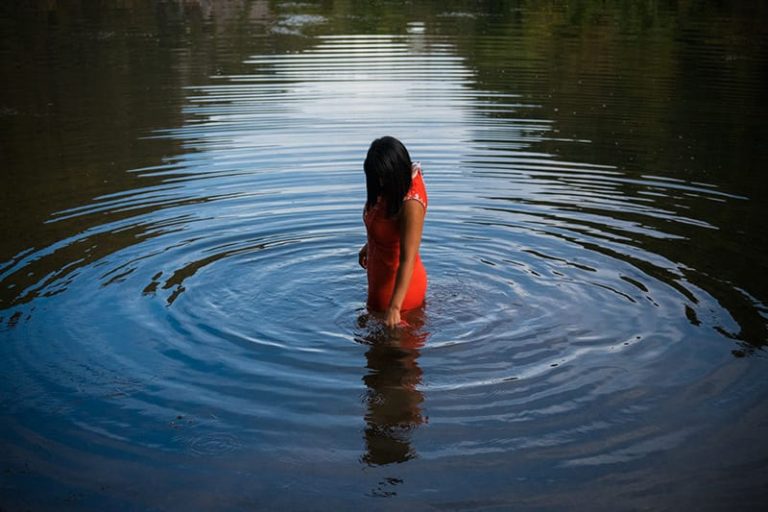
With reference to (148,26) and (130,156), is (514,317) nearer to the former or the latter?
(130,156)

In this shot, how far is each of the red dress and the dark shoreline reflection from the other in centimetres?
16

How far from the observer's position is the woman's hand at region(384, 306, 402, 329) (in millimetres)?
6523

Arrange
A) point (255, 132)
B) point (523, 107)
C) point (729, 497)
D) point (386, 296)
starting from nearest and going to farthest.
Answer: point (729, 497), point (386, 296), point (255, 132), point (523, 107)

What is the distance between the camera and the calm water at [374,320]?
16.2 feet

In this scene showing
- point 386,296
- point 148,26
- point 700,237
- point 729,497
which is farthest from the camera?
point 148,26

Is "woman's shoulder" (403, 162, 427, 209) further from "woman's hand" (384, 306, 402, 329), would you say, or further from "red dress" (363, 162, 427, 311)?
"woman's hand" (384, 306, 402, 329)

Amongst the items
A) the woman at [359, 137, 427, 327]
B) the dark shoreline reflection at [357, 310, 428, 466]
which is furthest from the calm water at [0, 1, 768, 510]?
the woman at [359, 137, 427, 327]

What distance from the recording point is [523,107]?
16.7 meters

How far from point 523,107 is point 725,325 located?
10.5 meters

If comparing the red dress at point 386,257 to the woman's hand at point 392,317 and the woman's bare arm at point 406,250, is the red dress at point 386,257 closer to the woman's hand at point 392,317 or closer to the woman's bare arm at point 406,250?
the woman's bare arm at point 406,250

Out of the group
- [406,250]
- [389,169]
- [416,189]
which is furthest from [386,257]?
[389,169]

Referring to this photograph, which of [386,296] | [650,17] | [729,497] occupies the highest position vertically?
[650,17]

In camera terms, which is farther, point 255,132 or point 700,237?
point 255,132

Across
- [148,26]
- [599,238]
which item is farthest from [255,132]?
[148,26]
